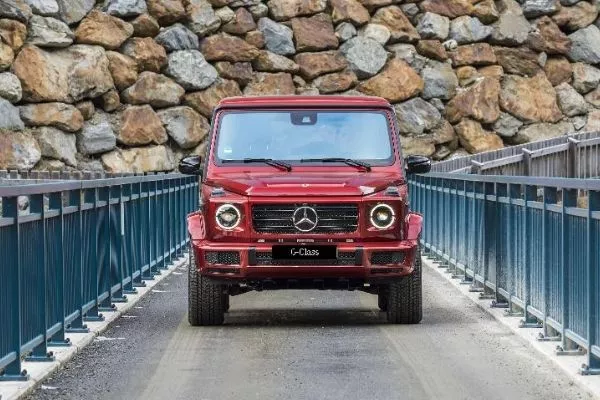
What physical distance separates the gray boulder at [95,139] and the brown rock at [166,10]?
4.75m

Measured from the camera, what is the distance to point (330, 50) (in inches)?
1946

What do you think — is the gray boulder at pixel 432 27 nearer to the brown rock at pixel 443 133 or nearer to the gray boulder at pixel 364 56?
the gray boulder at pixel 364 56

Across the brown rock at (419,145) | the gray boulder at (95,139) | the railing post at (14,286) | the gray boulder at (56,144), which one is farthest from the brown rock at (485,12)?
the railing post at (14,286)

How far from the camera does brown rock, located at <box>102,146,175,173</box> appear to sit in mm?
44256

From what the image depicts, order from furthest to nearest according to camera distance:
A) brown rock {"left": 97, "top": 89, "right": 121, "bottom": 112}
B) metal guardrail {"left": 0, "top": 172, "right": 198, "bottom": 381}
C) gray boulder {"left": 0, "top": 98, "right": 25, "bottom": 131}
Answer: brown rock {"left": 97, "top": 89, "right": 121, "bottom": 112}, gray boulder {"left": 0, "top": 98, "right": 25, "bottom": 131}, metal guardrail {"left": 0, "top": 172, "right": 198, "bottom": 381}

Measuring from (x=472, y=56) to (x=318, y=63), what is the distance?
529 cm

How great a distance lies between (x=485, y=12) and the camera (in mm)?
51688

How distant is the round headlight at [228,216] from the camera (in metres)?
13.9

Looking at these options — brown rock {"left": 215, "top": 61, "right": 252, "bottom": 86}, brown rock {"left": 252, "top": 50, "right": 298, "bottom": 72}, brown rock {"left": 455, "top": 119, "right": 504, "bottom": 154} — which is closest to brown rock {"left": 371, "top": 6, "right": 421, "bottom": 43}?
brown rock {"left": 455, "top": 119, "right": 504, "bottom": 154}

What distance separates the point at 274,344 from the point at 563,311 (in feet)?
7.43

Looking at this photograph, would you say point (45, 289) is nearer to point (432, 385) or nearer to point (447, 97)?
point (432, 385)

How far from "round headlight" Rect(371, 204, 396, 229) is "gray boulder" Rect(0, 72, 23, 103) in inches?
1171

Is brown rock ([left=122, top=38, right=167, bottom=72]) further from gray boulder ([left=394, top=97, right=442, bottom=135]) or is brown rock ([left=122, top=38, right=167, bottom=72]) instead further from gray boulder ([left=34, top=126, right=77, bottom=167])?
gray boulder ([left=394, top=97, right=442, bottom=135])

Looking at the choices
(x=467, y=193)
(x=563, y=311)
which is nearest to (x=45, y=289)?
(x=563, y=311)
